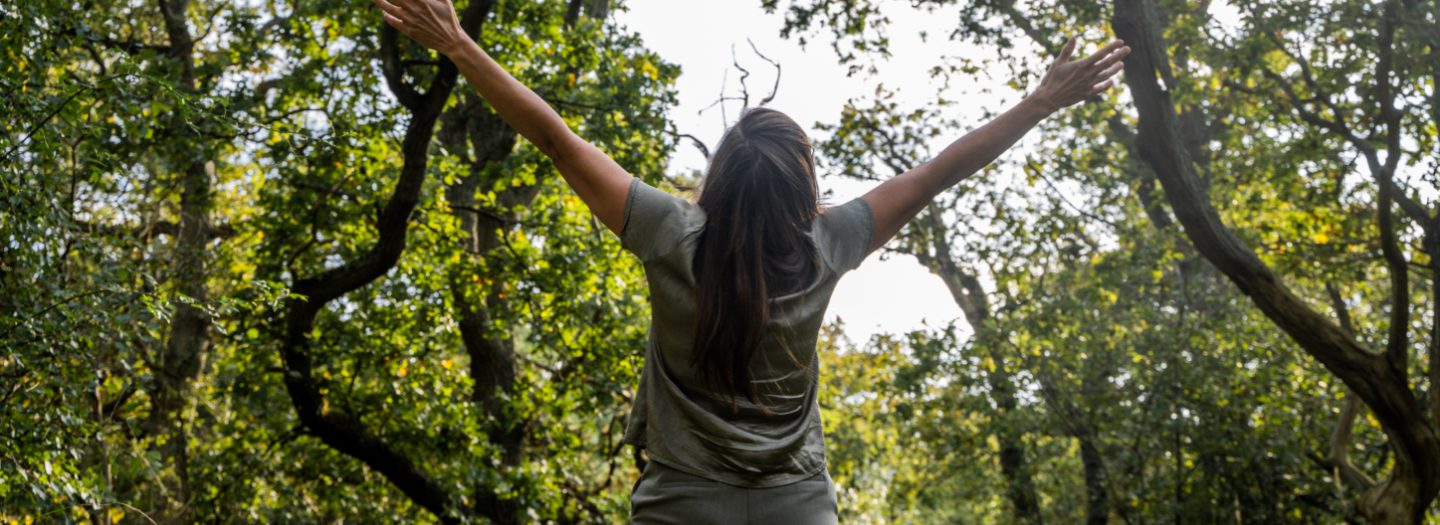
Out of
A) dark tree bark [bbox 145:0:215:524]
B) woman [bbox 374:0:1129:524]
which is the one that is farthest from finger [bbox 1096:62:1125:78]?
dark tree bark [bbox 145:0:215:524]

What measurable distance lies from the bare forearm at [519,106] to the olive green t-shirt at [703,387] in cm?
17

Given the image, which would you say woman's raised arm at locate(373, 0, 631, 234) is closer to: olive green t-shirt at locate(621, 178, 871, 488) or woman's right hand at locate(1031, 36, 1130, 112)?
olive green t-shirt at locate(621, 178, 871, 488)

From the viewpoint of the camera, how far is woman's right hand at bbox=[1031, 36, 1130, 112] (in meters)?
2.39

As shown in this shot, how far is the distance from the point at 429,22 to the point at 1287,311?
791 centimetres

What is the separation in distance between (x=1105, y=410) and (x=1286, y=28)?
4951mm

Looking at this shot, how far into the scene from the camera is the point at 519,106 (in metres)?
2.07

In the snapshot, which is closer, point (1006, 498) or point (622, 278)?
point (622, 278)

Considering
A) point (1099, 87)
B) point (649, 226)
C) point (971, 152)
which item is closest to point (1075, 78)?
point (1099, 87)

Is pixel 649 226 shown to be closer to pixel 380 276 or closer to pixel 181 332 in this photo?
pixel 380 276

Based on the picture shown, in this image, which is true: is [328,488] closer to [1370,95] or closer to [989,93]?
[989,93]

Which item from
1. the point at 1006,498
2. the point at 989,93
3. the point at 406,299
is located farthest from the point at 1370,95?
the point at 406,299

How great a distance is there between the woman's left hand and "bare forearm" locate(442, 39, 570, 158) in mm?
80

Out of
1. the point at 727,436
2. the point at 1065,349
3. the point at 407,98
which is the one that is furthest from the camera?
the point at 1065,349

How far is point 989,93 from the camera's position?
1260 centimetres
